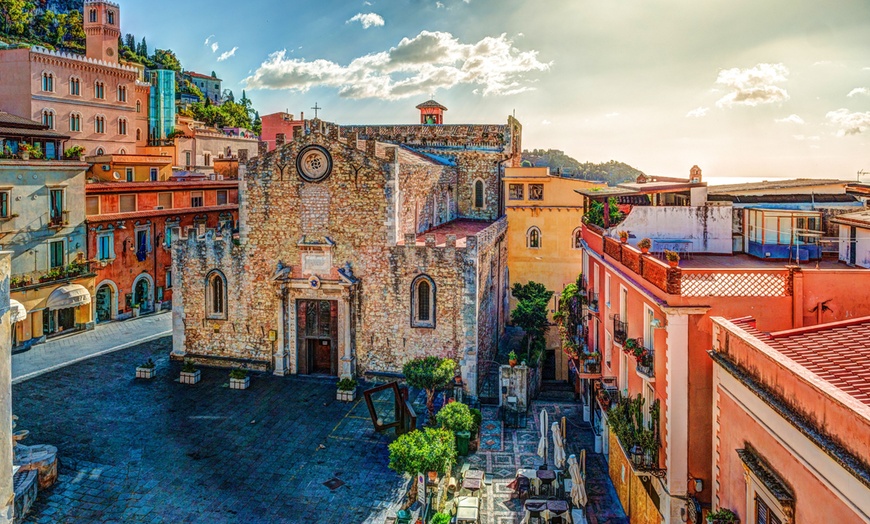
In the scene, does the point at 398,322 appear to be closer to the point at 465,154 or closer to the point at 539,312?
the point at 539,312

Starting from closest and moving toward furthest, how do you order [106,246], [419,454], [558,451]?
[419,454], [558,451], [106,246]

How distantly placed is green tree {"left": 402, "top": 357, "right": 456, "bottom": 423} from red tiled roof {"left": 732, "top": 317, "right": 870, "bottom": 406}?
12006 mm

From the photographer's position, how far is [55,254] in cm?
3362

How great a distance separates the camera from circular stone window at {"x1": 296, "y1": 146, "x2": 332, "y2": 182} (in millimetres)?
26422

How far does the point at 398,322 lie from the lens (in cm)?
2598

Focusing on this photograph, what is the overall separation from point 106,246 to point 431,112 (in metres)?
23.2

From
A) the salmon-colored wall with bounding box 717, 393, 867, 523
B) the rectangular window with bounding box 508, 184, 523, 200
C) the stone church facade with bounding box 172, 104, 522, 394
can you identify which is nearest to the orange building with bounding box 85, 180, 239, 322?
the stone church facade with bounding box 172, 104, 522, 394

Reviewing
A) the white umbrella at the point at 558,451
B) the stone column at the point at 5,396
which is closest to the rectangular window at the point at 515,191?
the white umbrella at the point at 558,451

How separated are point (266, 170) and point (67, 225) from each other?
1427 cm

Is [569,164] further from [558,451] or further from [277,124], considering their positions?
[558,451]

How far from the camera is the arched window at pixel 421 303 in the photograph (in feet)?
83.8

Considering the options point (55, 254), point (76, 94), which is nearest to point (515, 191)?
point (55, 254)

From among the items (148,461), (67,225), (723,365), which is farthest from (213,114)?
(723,365)

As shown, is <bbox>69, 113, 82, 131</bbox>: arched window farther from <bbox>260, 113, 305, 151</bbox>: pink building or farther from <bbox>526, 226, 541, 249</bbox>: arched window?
<bbox>526, 226, 541, 249</bbox>: arched window
